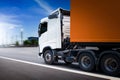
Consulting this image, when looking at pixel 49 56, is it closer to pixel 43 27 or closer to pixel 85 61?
pixel 43 27

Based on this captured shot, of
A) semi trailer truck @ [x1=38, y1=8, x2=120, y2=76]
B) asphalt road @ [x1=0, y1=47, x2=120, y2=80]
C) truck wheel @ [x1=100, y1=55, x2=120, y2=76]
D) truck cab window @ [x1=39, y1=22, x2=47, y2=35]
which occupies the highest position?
truck cab window @ [x1=39, y1=22, x2=47, y2=35]

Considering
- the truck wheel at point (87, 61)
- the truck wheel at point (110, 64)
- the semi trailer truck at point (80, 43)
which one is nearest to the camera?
the truck wheel at point (110, 64)

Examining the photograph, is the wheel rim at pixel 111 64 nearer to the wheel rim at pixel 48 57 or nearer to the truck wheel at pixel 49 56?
the truck wheel at pixel 49 56

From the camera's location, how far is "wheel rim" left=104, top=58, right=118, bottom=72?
382 inches

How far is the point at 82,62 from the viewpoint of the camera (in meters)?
11.3

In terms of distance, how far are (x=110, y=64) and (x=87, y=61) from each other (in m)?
1.40

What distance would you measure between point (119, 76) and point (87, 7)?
316cm

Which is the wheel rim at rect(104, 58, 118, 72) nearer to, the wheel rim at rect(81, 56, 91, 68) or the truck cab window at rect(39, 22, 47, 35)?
the wheel rim at rect(81, 56, 91, 68)

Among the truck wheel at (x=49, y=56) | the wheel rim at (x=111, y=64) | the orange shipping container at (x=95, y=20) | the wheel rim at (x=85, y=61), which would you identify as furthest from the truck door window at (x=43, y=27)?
the wheel rim at (x=111, y=64)

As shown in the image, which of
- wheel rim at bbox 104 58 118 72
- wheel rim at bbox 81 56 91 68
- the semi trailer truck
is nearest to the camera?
wheel rim at bbox 104 58 118 72

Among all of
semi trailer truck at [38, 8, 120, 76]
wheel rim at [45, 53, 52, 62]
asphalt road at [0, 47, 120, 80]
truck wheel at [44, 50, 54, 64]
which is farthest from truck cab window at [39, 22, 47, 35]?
asphalt road at [0, 47, 120, 80]

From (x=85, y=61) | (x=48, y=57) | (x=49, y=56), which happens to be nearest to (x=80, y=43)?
(x=85, y=61)

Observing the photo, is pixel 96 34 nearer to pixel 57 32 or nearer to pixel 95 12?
pixel 95 12

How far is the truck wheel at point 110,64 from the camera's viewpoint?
959 centimetres
